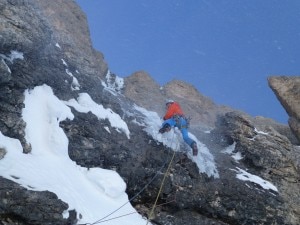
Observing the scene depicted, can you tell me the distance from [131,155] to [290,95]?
45.7 ft

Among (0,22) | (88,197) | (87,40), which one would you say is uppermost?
(87,40)

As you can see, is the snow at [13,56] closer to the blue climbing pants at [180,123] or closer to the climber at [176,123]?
the climber at [176,123]

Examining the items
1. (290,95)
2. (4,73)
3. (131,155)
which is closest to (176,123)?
(131,155)

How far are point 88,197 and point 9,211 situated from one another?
2494 mm

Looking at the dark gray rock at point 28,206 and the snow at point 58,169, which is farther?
the snow at point 58,169

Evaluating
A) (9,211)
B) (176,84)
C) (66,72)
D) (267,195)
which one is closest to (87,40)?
(176,84)

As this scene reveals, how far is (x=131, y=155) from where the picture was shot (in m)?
12.3

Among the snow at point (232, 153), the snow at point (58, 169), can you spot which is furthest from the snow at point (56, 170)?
the snow at point (232, 153)

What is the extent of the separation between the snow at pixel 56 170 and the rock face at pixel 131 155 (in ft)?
0.79

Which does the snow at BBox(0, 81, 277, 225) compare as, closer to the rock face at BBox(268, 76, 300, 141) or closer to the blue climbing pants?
the blue climbing pants

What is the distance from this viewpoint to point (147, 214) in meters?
11.5

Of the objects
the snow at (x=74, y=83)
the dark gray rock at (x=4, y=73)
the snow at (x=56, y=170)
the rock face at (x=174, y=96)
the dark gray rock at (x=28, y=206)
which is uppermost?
the rock face at (x=174, y=96)

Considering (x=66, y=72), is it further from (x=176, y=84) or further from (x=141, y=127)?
(x=176, y=84)

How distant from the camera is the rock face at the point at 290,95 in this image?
72.7ft
